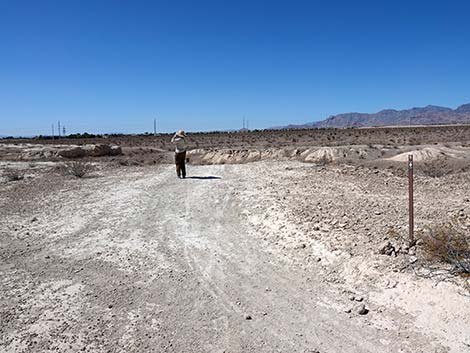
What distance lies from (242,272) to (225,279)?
1.18 feet

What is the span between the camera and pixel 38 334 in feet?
15.5

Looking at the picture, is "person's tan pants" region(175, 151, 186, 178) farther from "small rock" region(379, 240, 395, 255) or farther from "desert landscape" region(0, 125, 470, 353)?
"small rock" region(379, 240, 395, 255)

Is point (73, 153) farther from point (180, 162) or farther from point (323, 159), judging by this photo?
point (323, 159)

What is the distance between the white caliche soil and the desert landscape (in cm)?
2

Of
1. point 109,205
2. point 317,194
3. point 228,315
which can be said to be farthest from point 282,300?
point 109,205

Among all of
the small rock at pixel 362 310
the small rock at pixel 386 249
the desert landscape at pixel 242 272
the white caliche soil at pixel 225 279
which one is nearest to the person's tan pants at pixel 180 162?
the desert landscape at pixel 242 272

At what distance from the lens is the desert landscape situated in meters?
4.58

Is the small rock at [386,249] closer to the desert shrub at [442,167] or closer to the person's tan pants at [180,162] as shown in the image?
the desert shrub at [442,167]

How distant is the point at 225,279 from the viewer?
19.9ft

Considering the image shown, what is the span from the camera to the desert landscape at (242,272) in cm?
458

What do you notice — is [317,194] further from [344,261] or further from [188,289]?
[188,289]

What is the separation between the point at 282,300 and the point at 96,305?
2.41 meters

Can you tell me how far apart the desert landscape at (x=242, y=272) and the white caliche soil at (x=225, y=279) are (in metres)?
0.02

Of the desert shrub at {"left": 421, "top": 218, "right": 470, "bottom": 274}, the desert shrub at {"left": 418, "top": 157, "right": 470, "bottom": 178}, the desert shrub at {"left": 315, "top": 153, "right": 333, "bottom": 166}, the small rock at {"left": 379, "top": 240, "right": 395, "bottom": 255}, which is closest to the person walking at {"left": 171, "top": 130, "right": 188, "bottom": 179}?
the desert shrub at {"left": 315, "top": 153, "right": 333, "bottom": 166}
